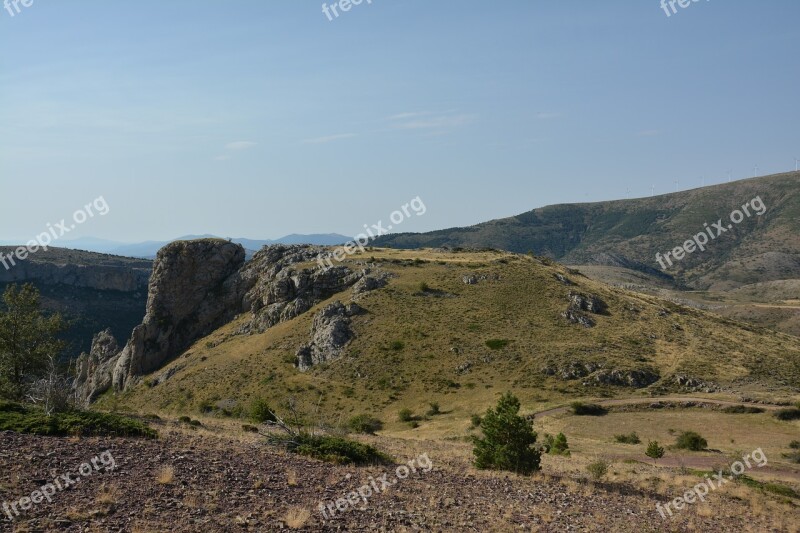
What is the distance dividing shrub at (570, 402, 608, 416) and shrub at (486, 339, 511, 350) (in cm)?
1580

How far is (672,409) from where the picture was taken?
1982 inches

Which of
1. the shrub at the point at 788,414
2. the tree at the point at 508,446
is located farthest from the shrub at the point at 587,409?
the tree at the point at 508,446

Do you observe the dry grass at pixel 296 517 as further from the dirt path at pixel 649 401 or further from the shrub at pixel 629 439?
the dirt path at pixel 649 401

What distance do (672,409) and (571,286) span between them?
3408 centimetres

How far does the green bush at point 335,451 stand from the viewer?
Answer: 21.4 meters

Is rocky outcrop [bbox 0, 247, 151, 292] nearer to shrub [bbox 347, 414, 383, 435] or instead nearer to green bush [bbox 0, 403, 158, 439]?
shrub [bbox 347, 414, 383, 435]

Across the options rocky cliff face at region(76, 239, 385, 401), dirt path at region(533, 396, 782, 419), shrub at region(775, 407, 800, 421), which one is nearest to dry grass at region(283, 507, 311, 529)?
dirt path at region(533, 396, 782, 419)

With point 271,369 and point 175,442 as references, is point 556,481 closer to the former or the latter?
point 175,442

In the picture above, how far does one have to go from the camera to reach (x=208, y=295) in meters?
97.1

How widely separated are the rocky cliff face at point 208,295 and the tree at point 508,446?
191ft

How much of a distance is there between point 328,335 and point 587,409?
1297 inches

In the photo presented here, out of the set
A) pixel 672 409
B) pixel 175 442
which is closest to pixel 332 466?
pixel 175 442

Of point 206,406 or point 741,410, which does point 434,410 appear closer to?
point 206,406

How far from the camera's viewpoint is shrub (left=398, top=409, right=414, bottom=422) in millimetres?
51562
